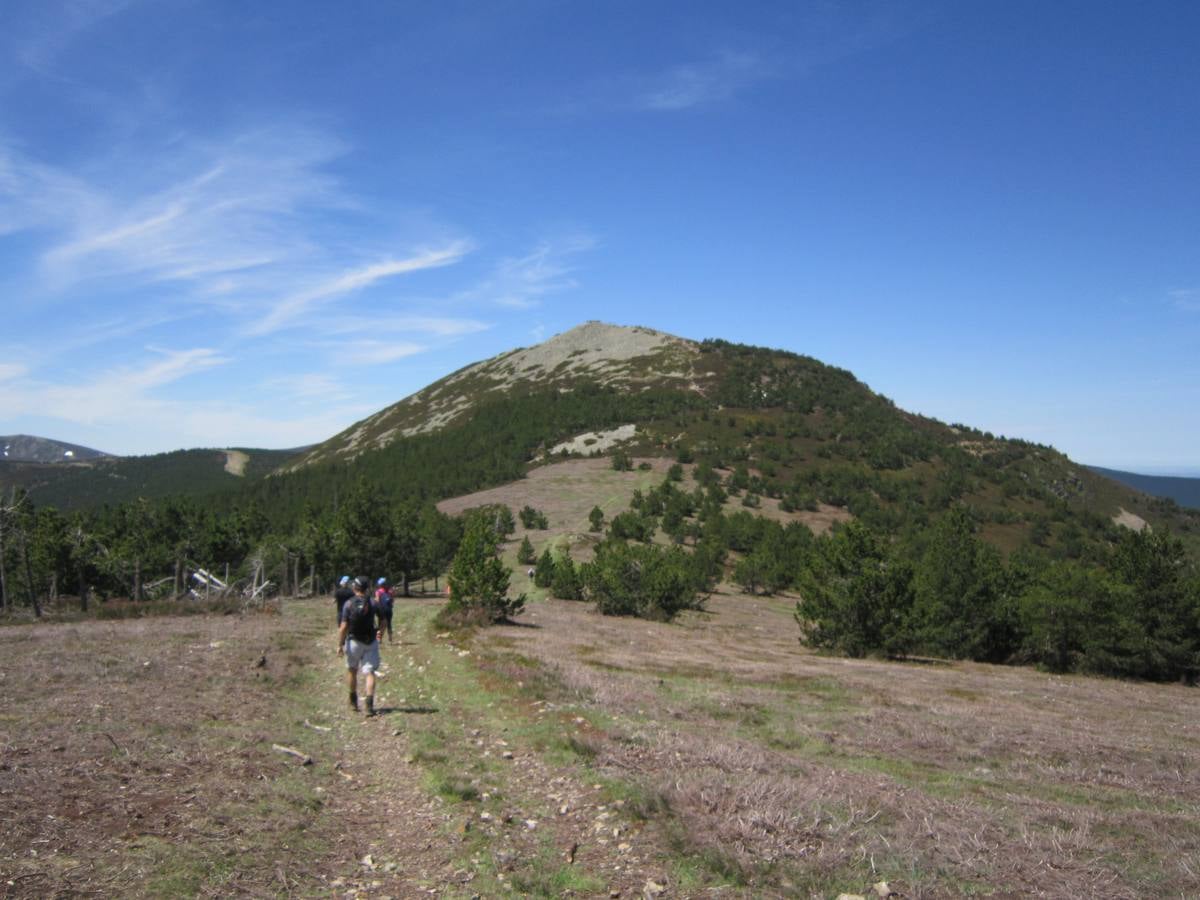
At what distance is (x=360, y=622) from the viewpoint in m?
14.0

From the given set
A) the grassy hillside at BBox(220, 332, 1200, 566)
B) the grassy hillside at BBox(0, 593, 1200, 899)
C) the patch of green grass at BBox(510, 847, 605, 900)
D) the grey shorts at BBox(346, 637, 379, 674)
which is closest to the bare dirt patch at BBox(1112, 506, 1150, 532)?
the grassy hillside at BBox(220, 332, 1200, 566)

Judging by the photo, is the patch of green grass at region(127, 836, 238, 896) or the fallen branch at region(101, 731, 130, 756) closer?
the patch of green grass at region(127, 836, 238, 896)

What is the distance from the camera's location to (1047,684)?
2967 centimetres

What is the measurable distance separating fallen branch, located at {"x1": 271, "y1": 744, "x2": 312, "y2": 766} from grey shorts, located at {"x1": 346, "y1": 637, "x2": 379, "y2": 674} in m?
3.12

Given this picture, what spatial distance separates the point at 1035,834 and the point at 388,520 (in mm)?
54994

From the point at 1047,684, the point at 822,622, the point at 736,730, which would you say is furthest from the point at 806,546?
the point at 736,730

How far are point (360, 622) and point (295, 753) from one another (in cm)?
365

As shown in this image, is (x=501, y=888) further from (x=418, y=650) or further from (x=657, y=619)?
(x=657, y=619)

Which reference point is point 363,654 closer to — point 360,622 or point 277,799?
point 360,622

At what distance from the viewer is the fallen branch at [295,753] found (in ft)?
33.9

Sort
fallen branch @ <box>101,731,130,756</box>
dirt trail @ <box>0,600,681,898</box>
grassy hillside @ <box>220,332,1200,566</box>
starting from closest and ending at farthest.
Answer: dirt trail @ <box>0,600,681,898</box>, fallen branch @ <box>101,731,130,756</box>, grassy hillside @ <box>220,332,1200,566</box>

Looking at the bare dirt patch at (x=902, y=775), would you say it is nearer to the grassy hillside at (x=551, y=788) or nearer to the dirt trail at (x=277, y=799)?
the grassy hillside at (x=551, y=788)

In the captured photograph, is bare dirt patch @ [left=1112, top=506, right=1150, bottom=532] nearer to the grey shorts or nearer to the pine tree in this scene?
the pine tree

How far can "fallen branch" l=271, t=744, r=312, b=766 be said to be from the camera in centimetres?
1034
